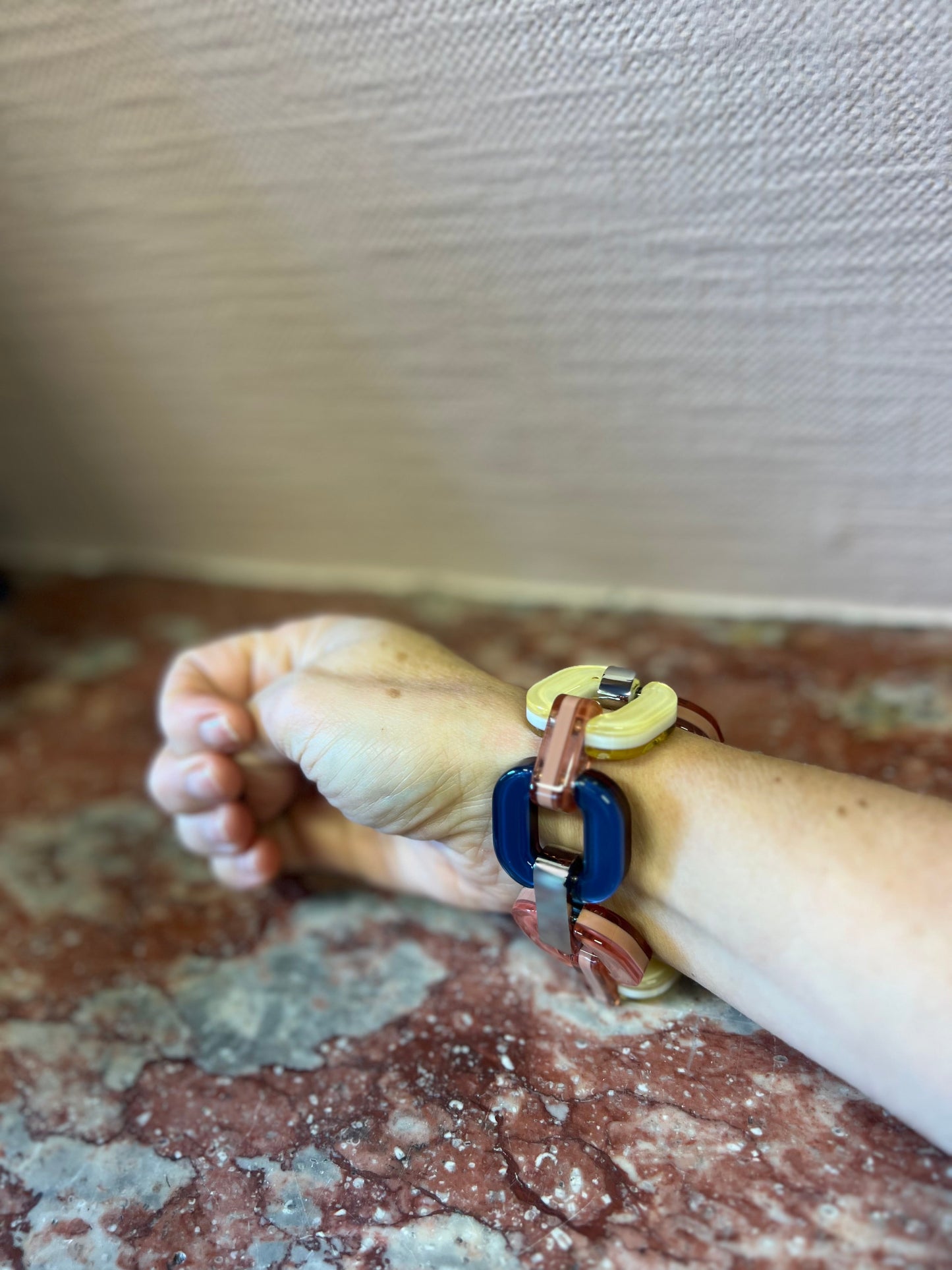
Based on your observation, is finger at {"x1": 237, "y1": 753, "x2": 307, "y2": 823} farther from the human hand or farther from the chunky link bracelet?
the chunky link bracelet

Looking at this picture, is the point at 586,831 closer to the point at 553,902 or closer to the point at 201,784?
the point at 553,902

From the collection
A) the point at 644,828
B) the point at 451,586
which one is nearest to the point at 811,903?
the point at 644,828

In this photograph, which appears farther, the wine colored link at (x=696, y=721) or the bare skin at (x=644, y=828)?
the wine colored link at (x=696, y=721)

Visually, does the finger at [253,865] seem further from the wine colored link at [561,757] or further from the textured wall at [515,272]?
the textured wall at [515,272]

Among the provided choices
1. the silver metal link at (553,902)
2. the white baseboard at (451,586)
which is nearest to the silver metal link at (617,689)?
the silver metal link at (553,902)

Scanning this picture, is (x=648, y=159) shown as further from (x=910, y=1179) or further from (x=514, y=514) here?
(x=910, y=1179)

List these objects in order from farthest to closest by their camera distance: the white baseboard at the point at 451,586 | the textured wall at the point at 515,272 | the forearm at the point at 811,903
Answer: the white baseboard at the point at 451,586 < the textured wall at the point at 515,272 < the forearm at the point at 811,903
